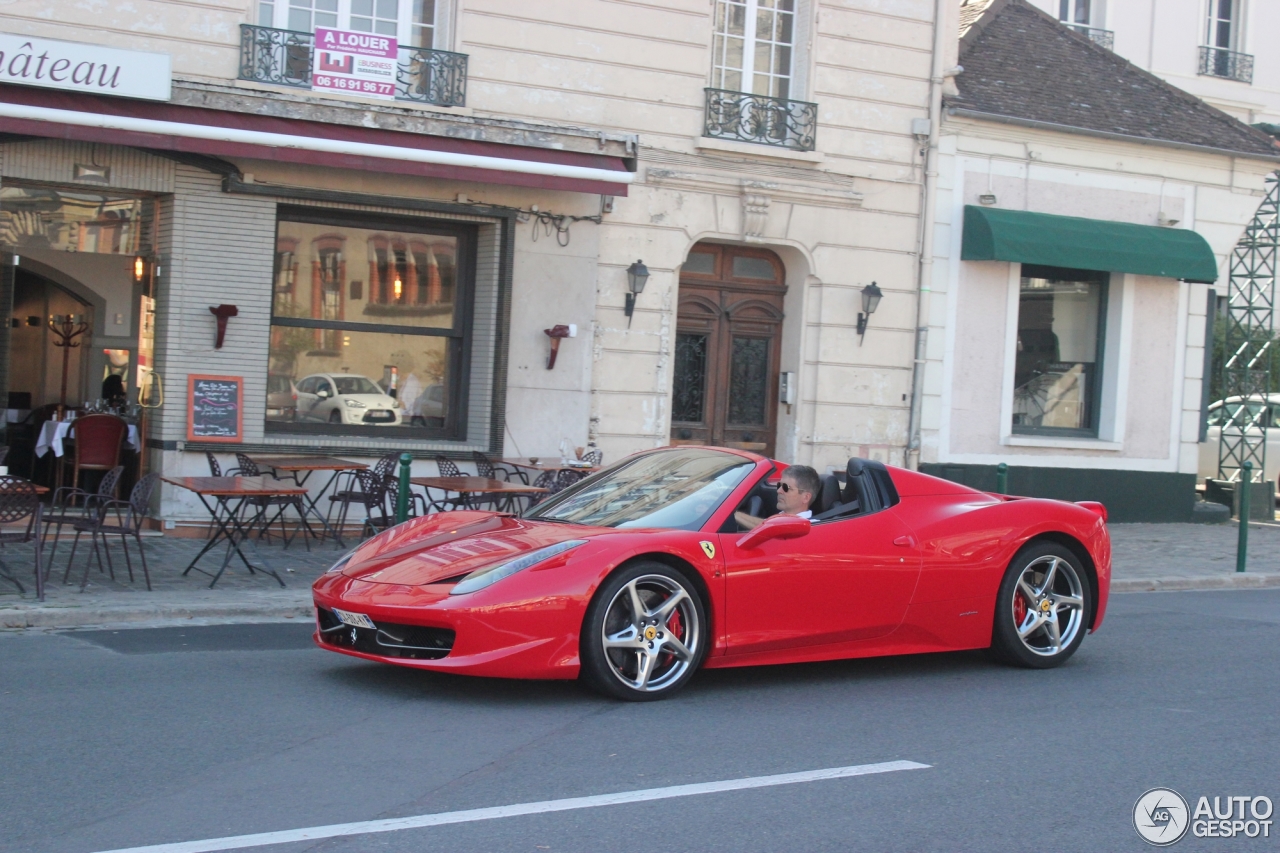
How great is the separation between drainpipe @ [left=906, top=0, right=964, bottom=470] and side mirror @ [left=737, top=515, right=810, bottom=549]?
32.3ft

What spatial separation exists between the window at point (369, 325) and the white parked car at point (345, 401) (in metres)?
0.01

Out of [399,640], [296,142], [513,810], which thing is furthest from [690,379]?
[513,810]

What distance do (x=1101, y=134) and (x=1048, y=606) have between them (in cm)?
1110

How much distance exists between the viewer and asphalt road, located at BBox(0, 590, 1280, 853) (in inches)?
182

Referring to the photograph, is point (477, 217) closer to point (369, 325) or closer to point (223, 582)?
point (369, 325)

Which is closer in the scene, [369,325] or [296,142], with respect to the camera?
[296,142]

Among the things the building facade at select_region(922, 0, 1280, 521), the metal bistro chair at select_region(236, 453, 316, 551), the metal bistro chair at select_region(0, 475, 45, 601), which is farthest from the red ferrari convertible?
the building facade at select_region(922, 0, 1280, 521)

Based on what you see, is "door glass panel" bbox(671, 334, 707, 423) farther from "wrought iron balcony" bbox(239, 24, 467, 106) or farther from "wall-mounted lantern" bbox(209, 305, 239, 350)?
"wall-mounted lantern" bbox(209, 305, 239, 350)

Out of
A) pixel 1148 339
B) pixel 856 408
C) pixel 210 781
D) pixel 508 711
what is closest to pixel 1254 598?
pixel 856 408

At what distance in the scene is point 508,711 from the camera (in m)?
6.28

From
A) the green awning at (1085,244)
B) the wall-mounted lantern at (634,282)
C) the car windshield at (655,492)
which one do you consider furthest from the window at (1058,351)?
the car windshield at (655,492)

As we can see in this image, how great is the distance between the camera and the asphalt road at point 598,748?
4613mm

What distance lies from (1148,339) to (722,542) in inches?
514

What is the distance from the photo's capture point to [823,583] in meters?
7.04
